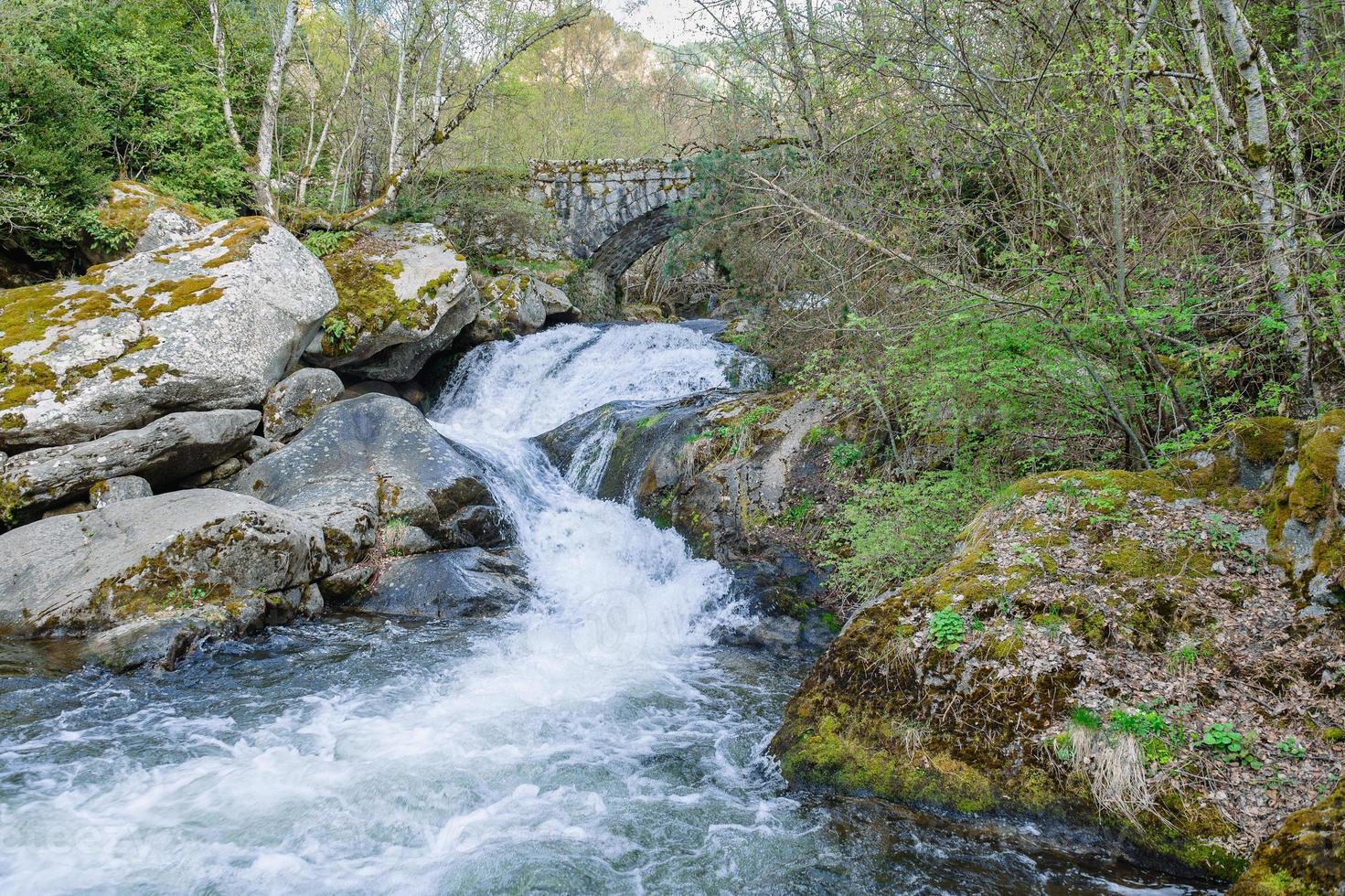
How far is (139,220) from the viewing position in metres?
10.8

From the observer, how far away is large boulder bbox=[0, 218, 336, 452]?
8062 millimetres

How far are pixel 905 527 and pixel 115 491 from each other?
7.73m

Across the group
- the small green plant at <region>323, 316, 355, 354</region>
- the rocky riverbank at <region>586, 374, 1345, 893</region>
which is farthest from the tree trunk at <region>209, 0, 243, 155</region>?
the rocky riverbank at <region>586, 374, 1345, 893</region>

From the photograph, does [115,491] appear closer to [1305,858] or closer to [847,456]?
[847,456]

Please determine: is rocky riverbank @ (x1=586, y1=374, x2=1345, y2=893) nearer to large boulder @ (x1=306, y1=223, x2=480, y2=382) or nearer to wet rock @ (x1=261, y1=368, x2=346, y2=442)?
wet rock @ (x1=261, y1=368, x2=346, y2=442)

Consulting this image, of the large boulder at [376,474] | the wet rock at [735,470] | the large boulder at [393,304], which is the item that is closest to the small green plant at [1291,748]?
the wet rock at [735,470]

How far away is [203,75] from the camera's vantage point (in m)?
12.4

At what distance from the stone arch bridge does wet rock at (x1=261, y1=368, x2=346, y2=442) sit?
947 cm

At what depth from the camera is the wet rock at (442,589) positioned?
7.50m

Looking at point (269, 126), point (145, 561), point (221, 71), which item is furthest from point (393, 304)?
point (145, 561)

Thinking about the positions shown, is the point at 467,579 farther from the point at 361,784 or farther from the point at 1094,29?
the point at 1094,29

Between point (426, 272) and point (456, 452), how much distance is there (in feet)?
14.9

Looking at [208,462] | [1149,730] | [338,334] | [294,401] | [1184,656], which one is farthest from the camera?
[338,334]

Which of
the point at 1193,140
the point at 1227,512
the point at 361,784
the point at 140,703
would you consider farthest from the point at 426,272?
the point at 1227,512
